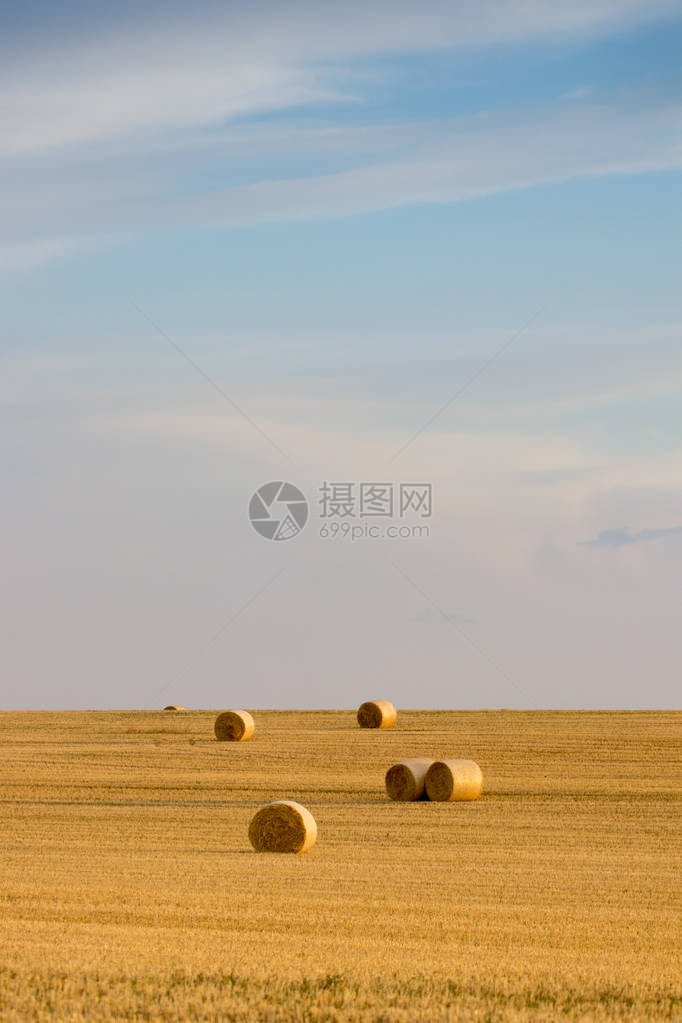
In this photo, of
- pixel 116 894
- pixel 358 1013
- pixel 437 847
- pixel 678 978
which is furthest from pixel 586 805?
pixel 358 1013

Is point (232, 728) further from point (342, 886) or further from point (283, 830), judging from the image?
point (342, 886)

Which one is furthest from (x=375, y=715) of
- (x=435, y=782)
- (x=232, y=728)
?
(x=435, y=782)

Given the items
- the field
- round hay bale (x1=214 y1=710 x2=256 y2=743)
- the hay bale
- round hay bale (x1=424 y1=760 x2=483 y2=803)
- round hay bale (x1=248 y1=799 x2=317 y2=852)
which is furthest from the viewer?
round hay bale (x1=214 y1=710 x2=256 y2=743)

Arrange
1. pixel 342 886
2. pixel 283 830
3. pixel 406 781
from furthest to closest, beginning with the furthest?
pixel 406 781 < pixel 283 830 < pixel 342 886

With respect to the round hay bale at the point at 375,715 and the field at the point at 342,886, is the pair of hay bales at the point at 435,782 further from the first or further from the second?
the round hay bale at the point at 375,715

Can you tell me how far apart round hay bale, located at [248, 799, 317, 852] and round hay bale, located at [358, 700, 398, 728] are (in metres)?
22.3

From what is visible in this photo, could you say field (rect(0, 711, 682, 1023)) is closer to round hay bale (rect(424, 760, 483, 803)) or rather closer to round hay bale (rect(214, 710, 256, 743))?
round hay bale (rect(424, 760, 483, 803))

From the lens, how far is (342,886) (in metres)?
17.1

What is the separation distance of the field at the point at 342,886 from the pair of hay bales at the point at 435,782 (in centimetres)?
40

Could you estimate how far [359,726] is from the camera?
44406mm

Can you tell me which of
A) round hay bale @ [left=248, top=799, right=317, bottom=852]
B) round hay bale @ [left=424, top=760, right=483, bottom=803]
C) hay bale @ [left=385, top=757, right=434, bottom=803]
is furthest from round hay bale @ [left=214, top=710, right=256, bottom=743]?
round hay bale @ [left=248, top=799, right=317, bottom=852]

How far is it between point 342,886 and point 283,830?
4368 millimetres

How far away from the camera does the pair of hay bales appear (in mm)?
28672

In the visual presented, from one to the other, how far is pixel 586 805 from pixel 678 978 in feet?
56.9
